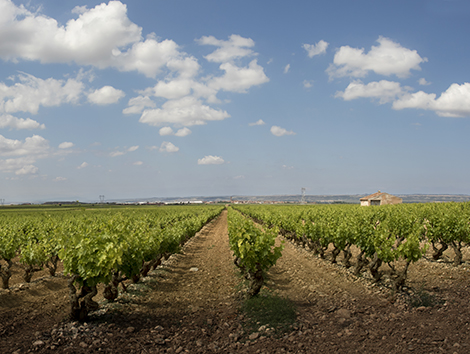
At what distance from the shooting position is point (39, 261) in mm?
12273

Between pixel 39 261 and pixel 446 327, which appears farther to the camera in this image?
pixel 39 261

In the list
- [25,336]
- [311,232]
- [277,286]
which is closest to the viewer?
[25,336]

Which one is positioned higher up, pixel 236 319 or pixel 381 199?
pixel 381 199

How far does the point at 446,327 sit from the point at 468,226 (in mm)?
8659

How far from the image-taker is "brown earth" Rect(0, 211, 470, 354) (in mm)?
6879

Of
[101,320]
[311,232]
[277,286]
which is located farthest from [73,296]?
[311,232]

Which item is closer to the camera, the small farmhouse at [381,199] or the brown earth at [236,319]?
the brown earth at [236,319]

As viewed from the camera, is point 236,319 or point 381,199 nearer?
point 236,319

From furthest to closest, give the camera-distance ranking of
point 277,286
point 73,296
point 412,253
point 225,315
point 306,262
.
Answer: point 306,262, point 277,286, point 412,253, point 225,315, point 73,296

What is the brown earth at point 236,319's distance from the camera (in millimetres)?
6879

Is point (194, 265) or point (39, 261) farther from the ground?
point (39, 261)

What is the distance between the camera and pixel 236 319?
8.60 meters

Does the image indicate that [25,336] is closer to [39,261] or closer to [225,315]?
[225,315]

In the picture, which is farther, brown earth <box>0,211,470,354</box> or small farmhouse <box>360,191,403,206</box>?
small farmhouse <box>360,191,403,206</box>
